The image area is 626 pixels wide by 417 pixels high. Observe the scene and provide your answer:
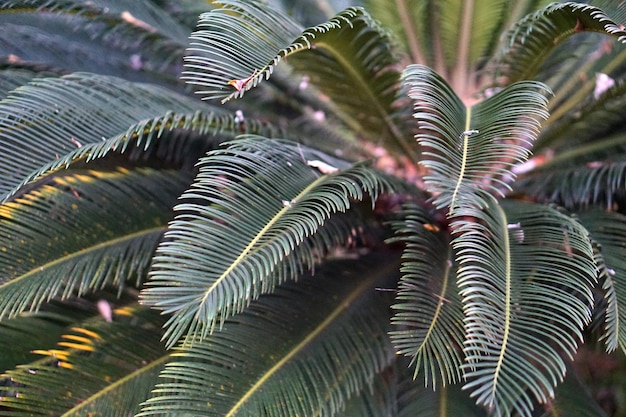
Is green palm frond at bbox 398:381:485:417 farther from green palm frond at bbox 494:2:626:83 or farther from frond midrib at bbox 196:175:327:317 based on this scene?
green palm frond at bbox 494:2:626:83

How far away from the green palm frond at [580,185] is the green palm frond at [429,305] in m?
0.46

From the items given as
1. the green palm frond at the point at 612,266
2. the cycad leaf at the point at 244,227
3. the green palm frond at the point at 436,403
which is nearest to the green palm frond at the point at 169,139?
the cycad leaf at the point at 244,227

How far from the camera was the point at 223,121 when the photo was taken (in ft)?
4.71

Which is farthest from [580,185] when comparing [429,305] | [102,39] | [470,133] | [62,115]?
[102,39]

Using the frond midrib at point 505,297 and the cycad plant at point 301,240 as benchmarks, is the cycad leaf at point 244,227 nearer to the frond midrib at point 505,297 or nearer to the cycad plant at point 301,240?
the cycad plant at point 301,240

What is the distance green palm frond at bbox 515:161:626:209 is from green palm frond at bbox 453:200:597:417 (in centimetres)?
29

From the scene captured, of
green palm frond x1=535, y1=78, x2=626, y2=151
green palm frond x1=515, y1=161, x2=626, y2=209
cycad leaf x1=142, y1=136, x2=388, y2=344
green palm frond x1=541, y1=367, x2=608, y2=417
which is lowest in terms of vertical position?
green palm frond x1=541, y1=367, x2=608, y2=417

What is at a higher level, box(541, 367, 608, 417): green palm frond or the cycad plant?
the cycad plant

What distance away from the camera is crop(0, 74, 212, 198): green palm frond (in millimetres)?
1264

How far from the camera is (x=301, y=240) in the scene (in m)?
1.06

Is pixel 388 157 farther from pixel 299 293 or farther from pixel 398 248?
pixel 299 293

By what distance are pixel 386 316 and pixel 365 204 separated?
30 centimetres

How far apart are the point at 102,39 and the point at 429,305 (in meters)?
1.57

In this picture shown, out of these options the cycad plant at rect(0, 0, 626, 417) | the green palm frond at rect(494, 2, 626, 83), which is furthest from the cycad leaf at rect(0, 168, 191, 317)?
the green palm frond at rect(494, 2, 626, 83)
